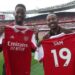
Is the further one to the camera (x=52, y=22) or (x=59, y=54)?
(x=52, y=22)

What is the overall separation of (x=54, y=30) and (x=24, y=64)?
789mm

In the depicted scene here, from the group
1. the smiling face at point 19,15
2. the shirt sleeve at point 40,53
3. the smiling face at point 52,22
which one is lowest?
the shirt sleeve at point 40,53

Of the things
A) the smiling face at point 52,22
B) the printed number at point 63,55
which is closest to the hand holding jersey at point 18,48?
the smiling face at point 52,22

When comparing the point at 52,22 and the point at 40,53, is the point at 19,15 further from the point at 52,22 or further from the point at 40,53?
the point at 40,53

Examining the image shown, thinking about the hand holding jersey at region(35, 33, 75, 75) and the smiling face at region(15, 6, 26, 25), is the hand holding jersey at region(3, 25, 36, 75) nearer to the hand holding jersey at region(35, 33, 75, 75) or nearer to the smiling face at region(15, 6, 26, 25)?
the smiling face at region(15, 6, 26, 25)

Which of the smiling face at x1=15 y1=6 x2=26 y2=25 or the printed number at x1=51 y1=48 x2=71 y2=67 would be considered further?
the smiling face at x1=15 y1=6 x2=26 y2=25

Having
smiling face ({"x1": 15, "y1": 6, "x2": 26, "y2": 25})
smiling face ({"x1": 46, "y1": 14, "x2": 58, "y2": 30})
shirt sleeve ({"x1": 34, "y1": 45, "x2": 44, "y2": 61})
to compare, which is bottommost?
shirt sleeve ({"x1": 34, "y1": 45, "x2": 44, "y2": 61})

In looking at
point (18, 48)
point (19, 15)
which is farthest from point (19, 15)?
point (18, 48)

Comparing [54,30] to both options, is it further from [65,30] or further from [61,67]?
[61,67]

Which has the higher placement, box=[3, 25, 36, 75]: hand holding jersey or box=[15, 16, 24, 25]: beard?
box=[15, 16, 24, 25]: beard

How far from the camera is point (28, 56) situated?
18.3 ft

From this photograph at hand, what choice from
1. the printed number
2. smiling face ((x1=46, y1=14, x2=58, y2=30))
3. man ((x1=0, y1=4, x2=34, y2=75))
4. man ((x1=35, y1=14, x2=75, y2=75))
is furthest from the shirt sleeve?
man ((x1=0, y1=4, x2=34, y2=75))

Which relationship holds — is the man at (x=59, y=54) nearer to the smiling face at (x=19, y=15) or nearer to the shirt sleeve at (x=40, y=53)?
the shirt sleeve at (x=40, y=53)

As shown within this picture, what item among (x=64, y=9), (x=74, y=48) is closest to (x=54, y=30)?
(x=74, y=48)
